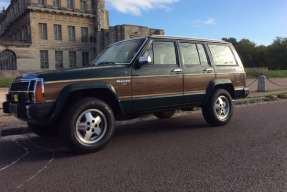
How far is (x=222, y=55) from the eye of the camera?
A: 6070 mm

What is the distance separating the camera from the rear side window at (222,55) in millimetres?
5871

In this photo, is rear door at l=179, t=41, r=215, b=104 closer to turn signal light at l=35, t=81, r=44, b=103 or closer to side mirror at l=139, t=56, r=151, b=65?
side mirror at l=139, t=56, r=151, b=65

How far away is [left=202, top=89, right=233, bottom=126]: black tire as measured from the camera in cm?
561

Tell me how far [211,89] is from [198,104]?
0.46m

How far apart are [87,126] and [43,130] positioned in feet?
5.04

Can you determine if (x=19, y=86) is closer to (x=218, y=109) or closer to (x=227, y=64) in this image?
(x=218, y=109)

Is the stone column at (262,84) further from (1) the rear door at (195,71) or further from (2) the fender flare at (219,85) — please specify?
(1) the rear door at (195,71)

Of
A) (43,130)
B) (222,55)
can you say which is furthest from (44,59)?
(222,55)

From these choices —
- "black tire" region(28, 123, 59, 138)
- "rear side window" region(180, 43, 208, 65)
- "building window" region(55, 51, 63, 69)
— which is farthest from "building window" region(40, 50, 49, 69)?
"rear side window" region(180, 43, 208, 65)

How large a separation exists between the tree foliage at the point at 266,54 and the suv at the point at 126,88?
6585 centimetres

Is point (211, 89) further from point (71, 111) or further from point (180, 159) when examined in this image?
point (71, 111)

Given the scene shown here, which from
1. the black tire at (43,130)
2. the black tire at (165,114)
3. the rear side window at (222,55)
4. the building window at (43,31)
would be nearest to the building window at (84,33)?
the building window at (43,31)

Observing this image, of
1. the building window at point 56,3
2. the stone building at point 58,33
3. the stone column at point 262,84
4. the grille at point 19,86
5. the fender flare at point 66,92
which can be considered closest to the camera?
the fender flare at point 66,92

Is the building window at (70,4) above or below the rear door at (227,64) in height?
above
